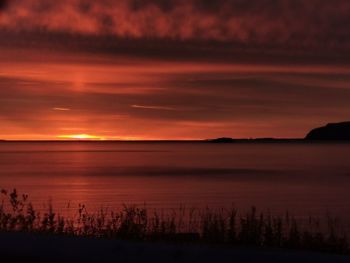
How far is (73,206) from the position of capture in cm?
4441

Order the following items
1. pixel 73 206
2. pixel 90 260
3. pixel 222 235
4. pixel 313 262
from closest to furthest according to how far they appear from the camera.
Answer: pixel 313 262 → pixel 90 260 → pixel 222 235 → pixel 73 206

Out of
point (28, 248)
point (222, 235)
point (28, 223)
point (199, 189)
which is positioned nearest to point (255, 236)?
point (222, 235)

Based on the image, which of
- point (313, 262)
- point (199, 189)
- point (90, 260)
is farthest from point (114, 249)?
point (199, 189)

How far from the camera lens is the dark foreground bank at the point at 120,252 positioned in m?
4.32

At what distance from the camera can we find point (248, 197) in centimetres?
5353

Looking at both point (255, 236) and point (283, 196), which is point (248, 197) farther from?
point (255, 236)

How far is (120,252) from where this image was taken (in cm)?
466

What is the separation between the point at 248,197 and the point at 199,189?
914 cm

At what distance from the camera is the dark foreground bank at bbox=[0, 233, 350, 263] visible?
4.32 m

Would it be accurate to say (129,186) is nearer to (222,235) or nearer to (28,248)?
(222,235)

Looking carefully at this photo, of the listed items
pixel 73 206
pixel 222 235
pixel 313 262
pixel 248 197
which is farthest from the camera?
pixel 248 197

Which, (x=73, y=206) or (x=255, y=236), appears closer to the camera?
(x=255, y=236)

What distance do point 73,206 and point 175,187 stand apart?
69.3 feet

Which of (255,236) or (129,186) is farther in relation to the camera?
(129,186)
